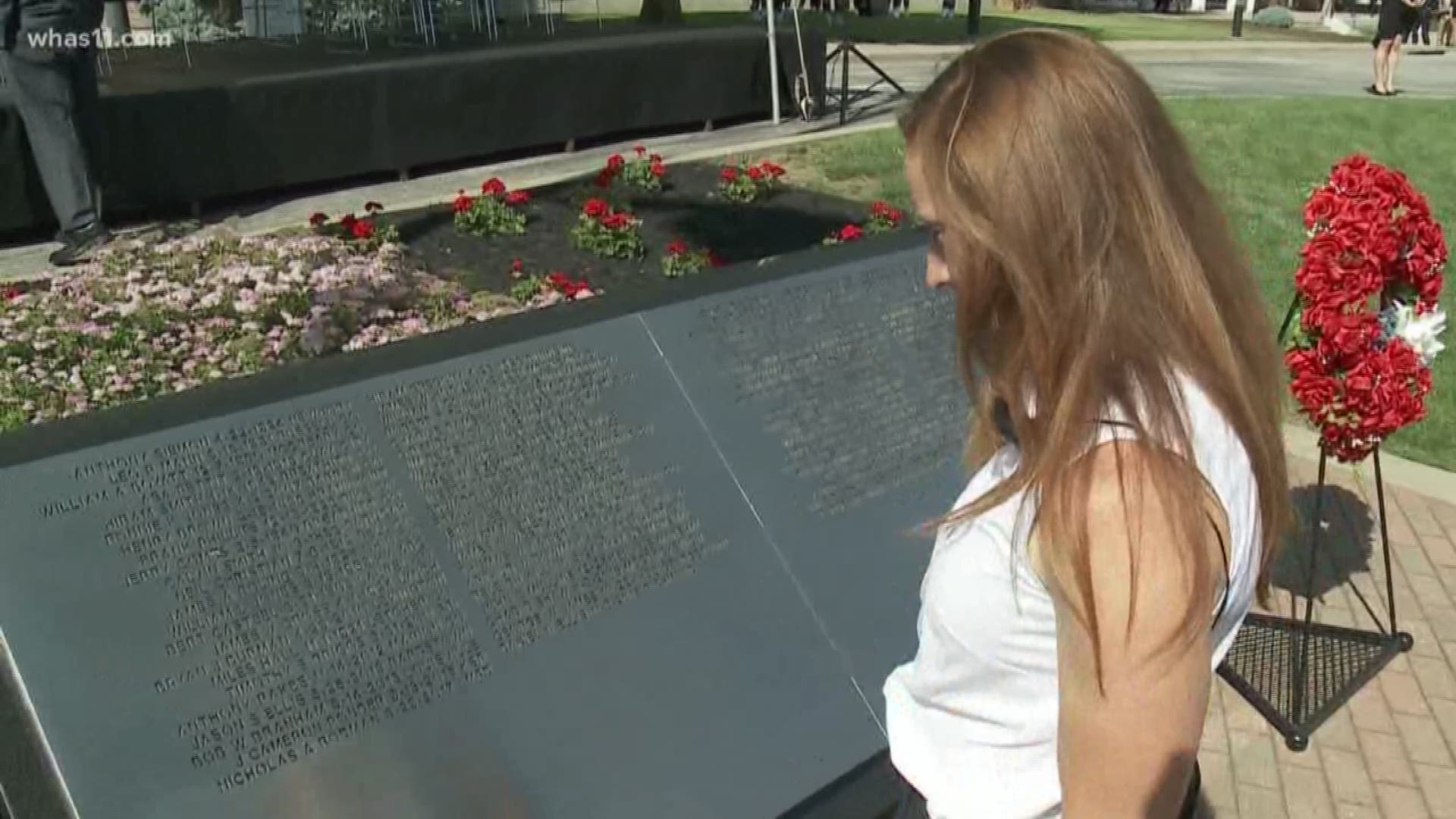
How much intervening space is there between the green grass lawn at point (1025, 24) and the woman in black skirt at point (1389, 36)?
5524mm

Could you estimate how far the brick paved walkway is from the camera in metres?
3.47

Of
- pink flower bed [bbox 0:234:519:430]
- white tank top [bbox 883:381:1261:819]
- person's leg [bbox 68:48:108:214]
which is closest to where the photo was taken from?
white tank top [bbox 883:381:1261:819]

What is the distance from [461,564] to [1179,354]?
1.61 m

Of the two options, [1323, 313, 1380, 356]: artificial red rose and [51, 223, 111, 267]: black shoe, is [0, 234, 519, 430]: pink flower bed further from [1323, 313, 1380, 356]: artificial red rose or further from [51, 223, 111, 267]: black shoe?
[1323, 313, 1380, 356]: artificial red rose

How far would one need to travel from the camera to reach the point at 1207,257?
129 cm

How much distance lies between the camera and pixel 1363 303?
348cm

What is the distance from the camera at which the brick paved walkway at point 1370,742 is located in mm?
3475

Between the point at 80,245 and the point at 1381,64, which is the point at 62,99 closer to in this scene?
the point at 80,245

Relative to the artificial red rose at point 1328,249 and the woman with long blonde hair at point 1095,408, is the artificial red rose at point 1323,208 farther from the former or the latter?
the woman with long blonde hair at point 1095,408

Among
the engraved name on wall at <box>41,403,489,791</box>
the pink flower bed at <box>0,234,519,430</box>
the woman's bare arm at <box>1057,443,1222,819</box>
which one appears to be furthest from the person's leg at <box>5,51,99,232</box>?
the woman's bare arm at <box>1057,443,1222,819</box>

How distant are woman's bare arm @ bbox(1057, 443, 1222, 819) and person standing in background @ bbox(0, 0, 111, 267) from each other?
7.67 meters

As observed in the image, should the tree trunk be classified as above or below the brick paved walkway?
above

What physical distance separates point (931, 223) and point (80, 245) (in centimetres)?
767

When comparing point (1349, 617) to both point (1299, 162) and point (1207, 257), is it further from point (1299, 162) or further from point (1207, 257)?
point (1299, 162)
